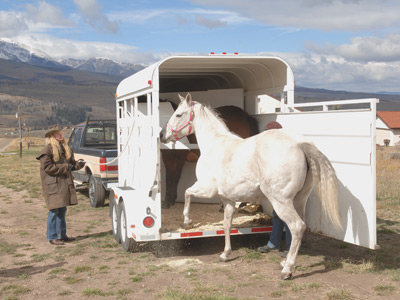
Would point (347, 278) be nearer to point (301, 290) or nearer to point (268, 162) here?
point (301, 290)

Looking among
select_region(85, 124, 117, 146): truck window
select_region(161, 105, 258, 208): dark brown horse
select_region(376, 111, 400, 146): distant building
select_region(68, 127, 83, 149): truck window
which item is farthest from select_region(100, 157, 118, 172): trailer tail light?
select_region(376, 111, 400, 146): distant building

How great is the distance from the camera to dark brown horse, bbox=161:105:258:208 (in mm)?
7754

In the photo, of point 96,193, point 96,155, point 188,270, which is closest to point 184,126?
point 188,270

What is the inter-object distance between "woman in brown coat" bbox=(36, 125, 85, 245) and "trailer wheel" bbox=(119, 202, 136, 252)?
3.13 ft

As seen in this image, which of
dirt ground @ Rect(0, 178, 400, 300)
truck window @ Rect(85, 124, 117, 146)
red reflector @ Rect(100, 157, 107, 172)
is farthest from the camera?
truck window @ Rect(85, 124, 117, 146)

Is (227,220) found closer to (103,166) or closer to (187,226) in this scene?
(187,226)

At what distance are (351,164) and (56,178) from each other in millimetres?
4736

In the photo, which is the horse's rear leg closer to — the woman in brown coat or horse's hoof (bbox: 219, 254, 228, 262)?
horse's hoof (bbox: 219, 254, 228, 262)

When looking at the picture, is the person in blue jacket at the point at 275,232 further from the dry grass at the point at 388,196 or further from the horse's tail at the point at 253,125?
the dry grass at the point at 388,196

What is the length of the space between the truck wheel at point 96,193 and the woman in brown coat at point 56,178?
3298mm

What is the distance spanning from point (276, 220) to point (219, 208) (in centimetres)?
197

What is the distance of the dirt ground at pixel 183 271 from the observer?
5078 millimetres

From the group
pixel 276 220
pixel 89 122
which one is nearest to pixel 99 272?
pixel 276 220

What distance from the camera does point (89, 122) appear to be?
40.0 ft
